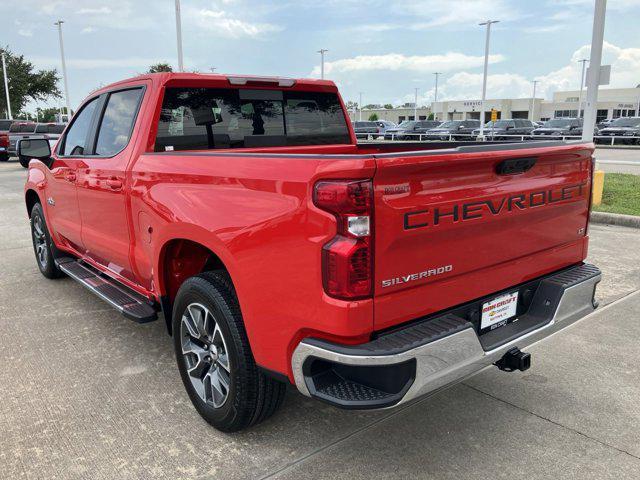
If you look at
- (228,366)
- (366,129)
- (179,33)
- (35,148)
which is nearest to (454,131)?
(366,129)

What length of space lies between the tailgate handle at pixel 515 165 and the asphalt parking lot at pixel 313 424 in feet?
4.71

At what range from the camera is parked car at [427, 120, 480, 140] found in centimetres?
3469

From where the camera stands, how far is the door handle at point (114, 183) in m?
3.75

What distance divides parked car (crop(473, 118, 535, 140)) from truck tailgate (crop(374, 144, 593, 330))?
3115cm

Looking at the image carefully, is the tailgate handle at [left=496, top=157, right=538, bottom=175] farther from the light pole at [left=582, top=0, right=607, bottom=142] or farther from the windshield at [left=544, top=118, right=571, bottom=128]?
the windshield at [left=544, top=118, right=571, bottom=128]

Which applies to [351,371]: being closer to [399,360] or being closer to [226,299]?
[399,360]

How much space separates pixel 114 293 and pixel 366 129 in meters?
37.5

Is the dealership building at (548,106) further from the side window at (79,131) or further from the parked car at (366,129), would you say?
the side window at (79,131)

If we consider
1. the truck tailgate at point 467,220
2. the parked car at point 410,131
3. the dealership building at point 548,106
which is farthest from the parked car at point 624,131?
the dealership building at point 548,106

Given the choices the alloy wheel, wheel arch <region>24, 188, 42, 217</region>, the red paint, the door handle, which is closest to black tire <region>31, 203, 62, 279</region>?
wheel arch <region>24, 188, 42, 217</region>

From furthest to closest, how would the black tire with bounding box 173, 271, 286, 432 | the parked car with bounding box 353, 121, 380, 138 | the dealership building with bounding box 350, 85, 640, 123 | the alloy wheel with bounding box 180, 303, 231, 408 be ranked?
the dealership building with bounding box 350, 85, 640, 123 < the parked car with bounding box 353, 121, 380, 138 < the alloy wheel with bounding box 180, 303, 231, 408 < the black tire with bounding box 173, 271, 286, 432

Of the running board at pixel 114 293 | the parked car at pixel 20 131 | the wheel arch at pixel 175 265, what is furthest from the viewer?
the parked car at pixel 20 131

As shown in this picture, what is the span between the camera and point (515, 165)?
8.73 ft

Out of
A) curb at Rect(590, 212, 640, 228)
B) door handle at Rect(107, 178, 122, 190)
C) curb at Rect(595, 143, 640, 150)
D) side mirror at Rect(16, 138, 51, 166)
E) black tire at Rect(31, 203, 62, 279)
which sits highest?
side mirror at Rect(16, 138, 51, 166)
